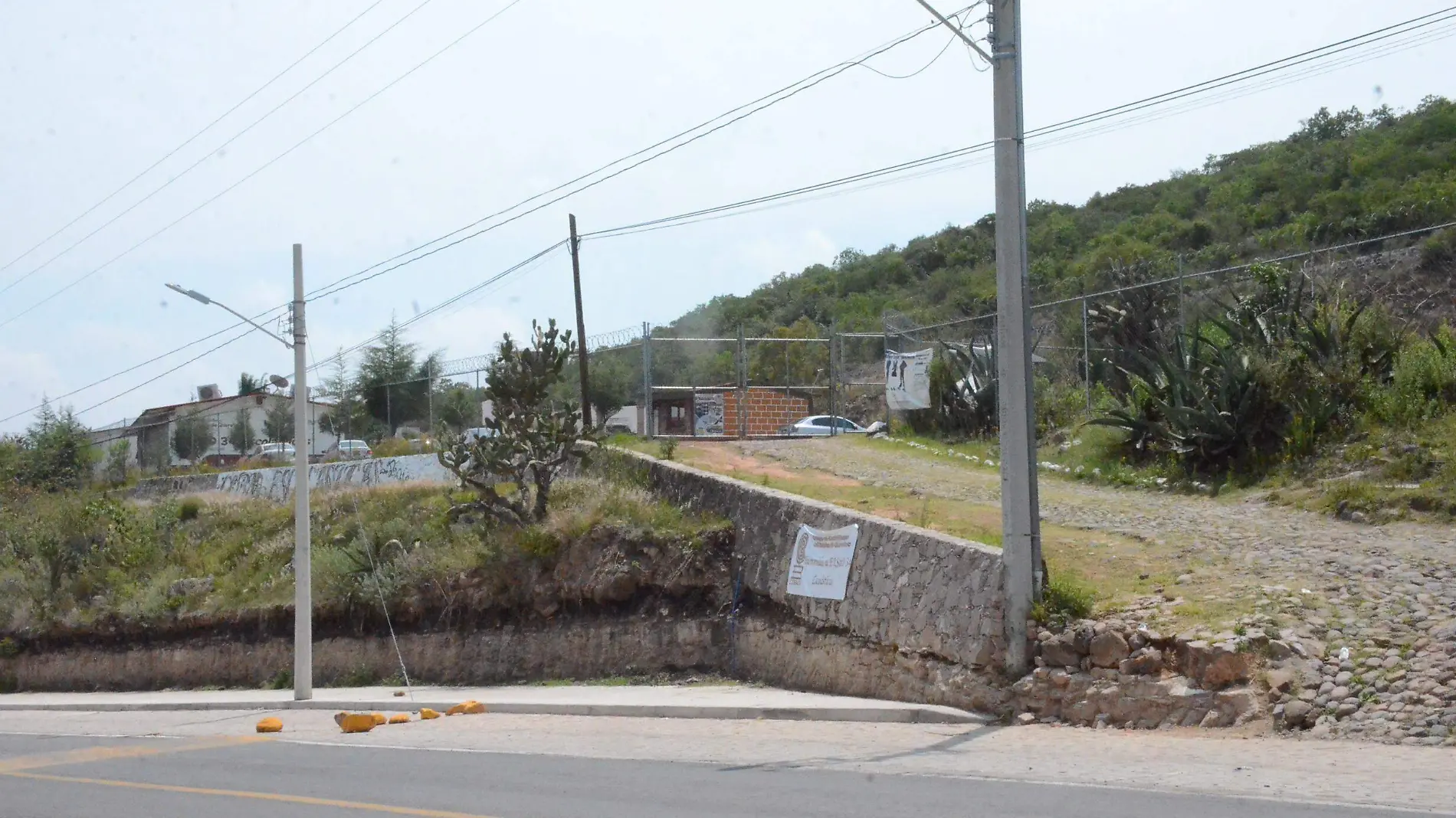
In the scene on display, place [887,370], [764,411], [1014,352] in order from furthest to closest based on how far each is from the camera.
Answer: [764,411]
[887,370]
[1014,352]

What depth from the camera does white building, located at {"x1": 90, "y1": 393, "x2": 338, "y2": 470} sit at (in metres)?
44.2

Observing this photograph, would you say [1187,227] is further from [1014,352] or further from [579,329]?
[1014,352]

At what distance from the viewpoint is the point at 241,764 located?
493 inches

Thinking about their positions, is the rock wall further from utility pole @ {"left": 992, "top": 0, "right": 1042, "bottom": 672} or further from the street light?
utility pole @ {"left": 992, "top": 0, "right": 1042, "bottom": 672}

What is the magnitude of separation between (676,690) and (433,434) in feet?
57.6

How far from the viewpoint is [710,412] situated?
99.0ft

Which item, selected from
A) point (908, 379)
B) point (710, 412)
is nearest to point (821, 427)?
point (710, 412)

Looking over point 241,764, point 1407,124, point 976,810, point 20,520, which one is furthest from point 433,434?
point 1407,124

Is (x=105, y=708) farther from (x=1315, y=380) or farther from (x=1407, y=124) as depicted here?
(x=1407, y=124)

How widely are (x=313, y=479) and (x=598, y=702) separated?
22.4 m

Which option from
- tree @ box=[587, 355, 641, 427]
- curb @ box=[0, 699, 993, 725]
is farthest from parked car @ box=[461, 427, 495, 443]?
curb @ box=[0, 699, 993, 725]

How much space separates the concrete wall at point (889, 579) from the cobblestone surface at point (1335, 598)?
2276 millimetres

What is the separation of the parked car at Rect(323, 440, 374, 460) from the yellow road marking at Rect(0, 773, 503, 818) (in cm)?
2478

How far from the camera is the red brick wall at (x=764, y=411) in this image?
3027 centimetres
